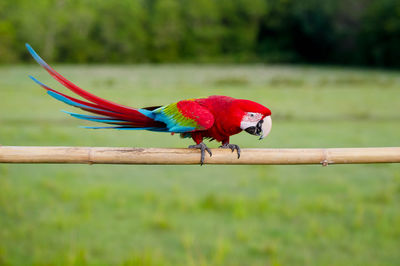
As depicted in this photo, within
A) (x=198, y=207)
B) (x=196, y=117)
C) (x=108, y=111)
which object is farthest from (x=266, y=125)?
(x=198, y=207)

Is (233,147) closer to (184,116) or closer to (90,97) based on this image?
(184,116)

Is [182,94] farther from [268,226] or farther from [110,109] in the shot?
[110,109]

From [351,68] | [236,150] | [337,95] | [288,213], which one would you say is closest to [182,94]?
[337,95]

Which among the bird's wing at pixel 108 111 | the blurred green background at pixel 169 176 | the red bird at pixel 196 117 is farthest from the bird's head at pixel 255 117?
the blurred green background at pixel 169 176

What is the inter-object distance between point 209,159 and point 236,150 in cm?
7

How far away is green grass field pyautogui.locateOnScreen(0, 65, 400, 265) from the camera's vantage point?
1.65 meters

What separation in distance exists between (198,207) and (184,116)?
4.06 ft

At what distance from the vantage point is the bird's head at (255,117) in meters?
0.78

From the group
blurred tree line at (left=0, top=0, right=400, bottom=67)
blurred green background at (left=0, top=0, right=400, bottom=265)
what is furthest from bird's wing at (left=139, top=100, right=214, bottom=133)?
blurred tree line at (left=0, top=0, right=400, bottom=67)

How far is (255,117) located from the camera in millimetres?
786

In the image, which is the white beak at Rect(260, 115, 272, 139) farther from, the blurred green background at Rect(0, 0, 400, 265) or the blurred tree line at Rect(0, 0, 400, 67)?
the blurred tree line at Rect(0, 0, 400, 67)

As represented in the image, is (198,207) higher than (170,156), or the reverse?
(170,156)

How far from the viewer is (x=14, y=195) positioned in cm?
205

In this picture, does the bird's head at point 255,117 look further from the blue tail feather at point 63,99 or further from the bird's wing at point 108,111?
the blue tail feather at point 63,99
